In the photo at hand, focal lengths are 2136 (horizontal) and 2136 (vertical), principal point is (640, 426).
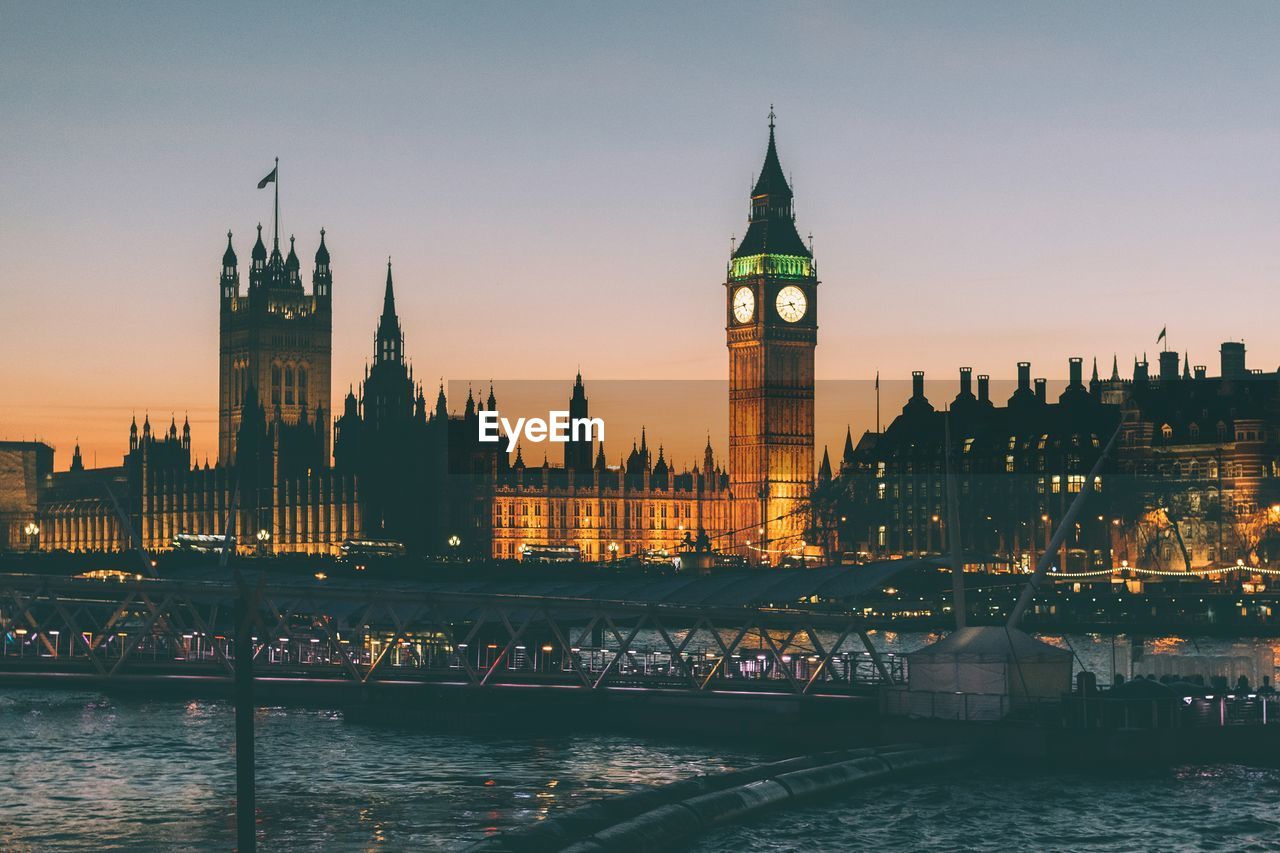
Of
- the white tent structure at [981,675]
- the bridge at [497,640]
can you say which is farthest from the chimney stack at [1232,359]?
the white tent structure at [981,675]

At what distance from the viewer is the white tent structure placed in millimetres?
61469

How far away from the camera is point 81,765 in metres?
68.2

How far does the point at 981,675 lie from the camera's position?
203 feet

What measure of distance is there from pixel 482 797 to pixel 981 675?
1483 centimetres

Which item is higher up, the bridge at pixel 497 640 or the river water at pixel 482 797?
the bridge at pixel 497 640

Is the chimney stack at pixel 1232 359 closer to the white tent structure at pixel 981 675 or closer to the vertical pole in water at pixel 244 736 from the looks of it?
Answer: the white tent structure at pixel 981 675

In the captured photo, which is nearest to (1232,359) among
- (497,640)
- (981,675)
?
(497,640)

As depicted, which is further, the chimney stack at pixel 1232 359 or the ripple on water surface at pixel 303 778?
the chimney stack at pixel 1232 359

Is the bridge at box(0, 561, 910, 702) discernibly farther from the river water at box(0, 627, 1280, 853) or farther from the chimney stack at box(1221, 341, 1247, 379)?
the chimney stack at box(1221, 341, 1247, 379)

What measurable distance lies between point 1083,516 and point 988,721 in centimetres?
13444

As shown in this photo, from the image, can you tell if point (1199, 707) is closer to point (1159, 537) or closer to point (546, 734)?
point (546, 734)

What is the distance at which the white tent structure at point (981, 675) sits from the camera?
2420 inches

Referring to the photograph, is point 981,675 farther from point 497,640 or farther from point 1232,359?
point 1232,359

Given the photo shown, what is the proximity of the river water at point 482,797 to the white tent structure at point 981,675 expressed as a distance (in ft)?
9.30
